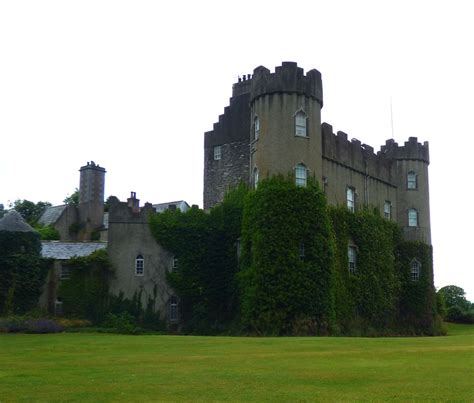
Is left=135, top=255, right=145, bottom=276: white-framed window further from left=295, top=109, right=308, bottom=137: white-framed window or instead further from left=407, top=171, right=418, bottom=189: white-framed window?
left=407, top=171, right=418, bottom=189: white-framed window

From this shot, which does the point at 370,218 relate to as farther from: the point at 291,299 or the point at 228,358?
the point at 228,358

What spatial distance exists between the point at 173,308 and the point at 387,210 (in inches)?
804

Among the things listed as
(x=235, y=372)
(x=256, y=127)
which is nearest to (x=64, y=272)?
(x=256, y=127)

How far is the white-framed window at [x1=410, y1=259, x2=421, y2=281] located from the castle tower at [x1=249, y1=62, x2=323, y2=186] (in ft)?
46.0

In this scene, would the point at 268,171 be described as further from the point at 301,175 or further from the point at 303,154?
the point at 303,154

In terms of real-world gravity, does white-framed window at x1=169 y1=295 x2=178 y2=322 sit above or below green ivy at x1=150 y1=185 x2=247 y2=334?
below

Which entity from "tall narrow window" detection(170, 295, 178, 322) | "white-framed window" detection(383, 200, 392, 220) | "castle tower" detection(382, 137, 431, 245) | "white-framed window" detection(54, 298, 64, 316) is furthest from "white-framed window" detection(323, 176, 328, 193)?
"white-framed window" detection(54, 298, 64, 316)

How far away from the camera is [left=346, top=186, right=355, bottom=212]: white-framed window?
50.9 metres

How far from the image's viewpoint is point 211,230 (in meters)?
46.6

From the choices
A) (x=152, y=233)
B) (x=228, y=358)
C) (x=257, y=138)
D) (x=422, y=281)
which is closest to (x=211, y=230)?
(x=152, y=233)

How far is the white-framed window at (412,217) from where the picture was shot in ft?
190

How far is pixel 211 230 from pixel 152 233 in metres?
3.93

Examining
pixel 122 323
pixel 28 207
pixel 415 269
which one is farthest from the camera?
pixel 28 207

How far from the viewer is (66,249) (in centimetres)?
4766
